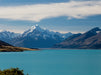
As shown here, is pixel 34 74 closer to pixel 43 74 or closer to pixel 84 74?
pixel 43 74

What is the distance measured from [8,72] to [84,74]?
42.4 metres

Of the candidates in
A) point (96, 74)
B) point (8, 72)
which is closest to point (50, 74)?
point (96, 74)

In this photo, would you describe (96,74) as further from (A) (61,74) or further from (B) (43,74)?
(B) (43,74)

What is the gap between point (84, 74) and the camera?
3162 inches

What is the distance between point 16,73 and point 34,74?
35.4m

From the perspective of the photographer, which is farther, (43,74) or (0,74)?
(43,74)

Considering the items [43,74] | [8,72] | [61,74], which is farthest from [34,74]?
[8,72]

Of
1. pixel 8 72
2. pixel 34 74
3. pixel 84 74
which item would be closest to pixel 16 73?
pixel 8 72

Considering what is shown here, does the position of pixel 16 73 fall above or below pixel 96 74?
above

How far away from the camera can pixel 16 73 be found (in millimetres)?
43312

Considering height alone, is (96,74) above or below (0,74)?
below

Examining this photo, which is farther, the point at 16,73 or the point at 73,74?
the point at 73,74

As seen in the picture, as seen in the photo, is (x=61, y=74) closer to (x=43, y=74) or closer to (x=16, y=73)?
(x=43, y=74)

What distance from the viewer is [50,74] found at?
79.4 m
